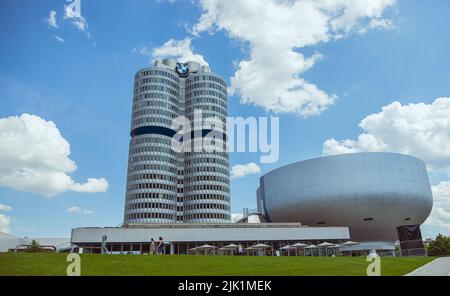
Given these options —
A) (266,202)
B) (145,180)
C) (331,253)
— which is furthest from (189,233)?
(145,180)

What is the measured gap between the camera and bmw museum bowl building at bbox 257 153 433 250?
3684 inches

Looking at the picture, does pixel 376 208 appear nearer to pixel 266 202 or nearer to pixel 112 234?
pixel 266 202

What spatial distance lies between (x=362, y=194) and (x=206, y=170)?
55073mm

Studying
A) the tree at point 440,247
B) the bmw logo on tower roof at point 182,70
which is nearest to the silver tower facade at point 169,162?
the bmw logo on tower roof at point 182,70

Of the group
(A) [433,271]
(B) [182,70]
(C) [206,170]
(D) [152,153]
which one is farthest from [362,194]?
(B) [182,70]

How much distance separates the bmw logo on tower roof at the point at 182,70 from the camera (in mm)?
150250

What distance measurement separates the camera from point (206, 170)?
129125 mm

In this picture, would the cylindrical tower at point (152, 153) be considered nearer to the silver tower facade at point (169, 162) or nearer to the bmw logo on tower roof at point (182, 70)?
the silver tower facade at point (169, 162)

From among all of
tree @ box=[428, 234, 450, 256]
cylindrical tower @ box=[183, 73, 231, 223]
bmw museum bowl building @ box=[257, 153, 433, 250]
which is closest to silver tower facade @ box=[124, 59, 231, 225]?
cylindrical tower @ box=[183, 73, 231, 223]

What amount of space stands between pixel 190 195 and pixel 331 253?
7039 centimetres

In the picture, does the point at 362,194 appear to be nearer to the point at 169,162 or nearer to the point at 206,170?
the point at 206,170

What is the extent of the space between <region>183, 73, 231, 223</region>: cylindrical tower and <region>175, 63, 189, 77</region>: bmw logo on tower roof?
35.2 feet

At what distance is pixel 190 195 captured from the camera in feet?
422
